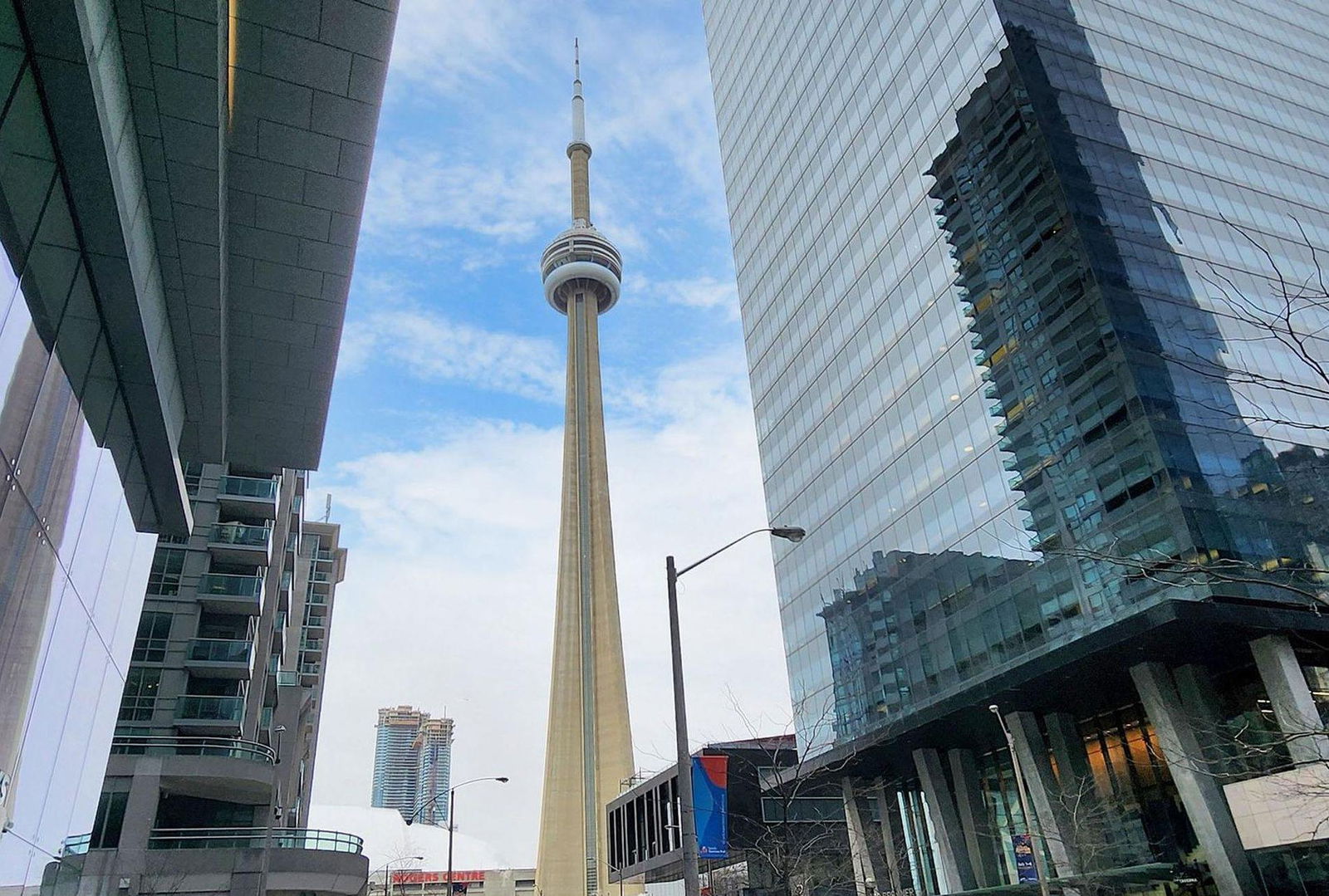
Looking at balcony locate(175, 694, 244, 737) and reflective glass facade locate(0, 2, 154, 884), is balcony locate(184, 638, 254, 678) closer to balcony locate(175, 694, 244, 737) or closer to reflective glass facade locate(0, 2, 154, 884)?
balcony locate(175, 694, 244, 737)

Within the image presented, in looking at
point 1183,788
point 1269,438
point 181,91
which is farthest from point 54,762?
point 1269,438

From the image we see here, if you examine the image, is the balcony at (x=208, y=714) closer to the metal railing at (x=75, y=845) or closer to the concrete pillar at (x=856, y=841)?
the metal railing at (x=75, y=845)

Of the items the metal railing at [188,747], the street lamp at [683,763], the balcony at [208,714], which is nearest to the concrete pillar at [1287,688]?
the street lamp at [683,763]

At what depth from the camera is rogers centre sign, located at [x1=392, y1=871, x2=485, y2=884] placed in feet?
396

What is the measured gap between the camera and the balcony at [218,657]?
45.8 meters

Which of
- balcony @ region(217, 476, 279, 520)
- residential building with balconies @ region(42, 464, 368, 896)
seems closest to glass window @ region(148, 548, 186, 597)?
residential building with balconies @ region(42, 464, 368, 896)

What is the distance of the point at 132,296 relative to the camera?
1409 cm

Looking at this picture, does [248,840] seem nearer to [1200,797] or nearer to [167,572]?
[167,572]

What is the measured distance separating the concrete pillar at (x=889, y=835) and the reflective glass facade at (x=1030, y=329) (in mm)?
5621

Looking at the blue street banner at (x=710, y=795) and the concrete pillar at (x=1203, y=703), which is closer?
the blue street banner at (x=710, y=795)

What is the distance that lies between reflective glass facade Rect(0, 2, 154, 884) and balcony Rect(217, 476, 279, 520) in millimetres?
34245

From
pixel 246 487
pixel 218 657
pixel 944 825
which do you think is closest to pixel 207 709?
pixel 218 657

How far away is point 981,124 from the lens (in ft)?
159

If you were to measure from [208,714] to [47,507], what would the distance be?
36.2 metres
